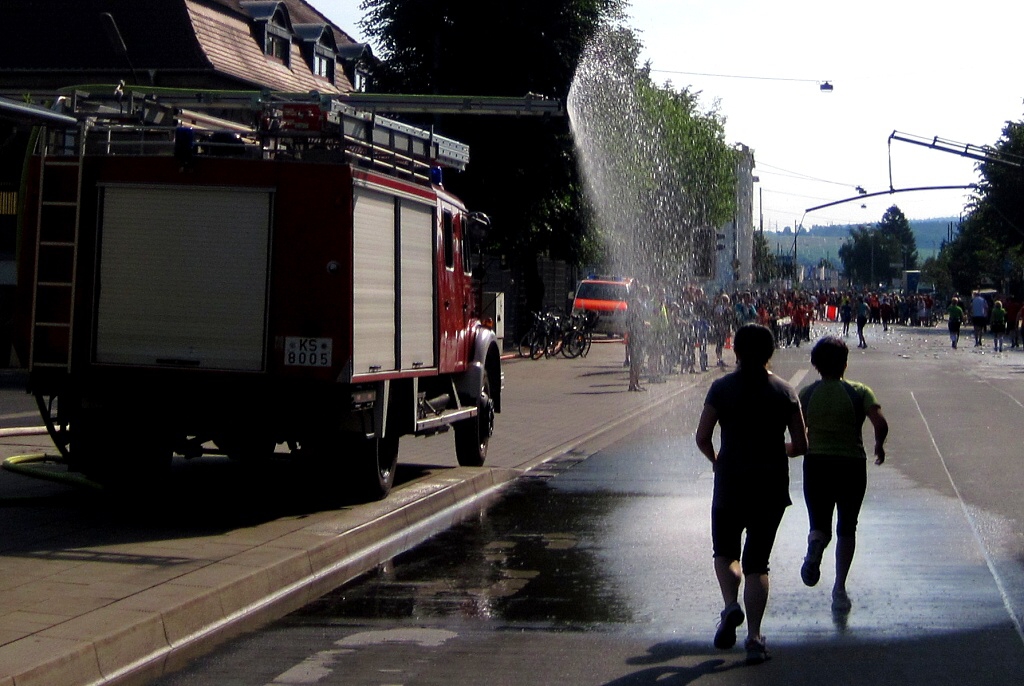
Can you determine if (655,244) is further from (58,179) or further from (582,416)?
(58,179)

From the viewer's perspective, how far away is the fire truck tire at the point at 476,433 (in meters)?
13.3

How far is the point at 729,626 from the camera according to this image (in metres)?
6.21

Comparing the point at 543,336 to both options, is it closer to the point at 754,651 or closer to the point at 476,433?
the point at 476,433

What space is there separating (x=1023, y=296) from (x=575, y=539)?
62454 mm

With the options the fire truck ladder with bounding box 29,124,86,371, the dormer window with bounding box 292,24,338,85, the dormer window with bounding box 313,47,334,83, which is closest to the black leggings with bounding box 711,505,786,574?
the fire truck ladder with bounding box 29,124,86,371

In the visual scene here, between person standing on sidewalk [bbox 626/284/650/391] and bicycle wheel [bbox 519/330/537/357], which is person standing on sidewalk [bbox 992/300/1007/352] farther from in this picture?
person standing on sidewalk [bbox 626/284/650/391]

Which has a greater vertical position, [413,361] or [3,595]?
[413,361]

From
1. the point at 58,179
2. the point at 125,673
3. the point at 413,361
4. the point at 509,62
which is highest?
the point at 509,62

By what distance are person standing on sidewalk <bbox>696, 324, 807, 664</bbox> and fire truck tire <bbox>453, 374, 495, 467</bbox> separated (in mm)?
6886

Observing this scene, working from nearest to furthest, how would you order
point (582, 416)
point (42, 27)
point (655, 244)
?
point (582, 416), point (42, 27), point (655, 244)

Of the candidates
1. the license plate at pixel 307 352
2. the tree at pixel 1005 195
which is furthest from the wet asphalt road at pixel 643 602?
the tree at pixel 1005 195

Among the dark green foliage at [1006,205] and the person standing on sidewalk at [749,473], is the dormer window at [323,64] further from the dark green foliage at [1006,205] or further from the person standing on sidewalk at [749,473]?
the person standing on sidewalk at [749,473]

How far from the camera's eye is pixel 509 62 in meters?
36.1

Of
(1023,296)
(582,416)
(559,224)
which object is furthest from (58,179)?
(1023,296)
